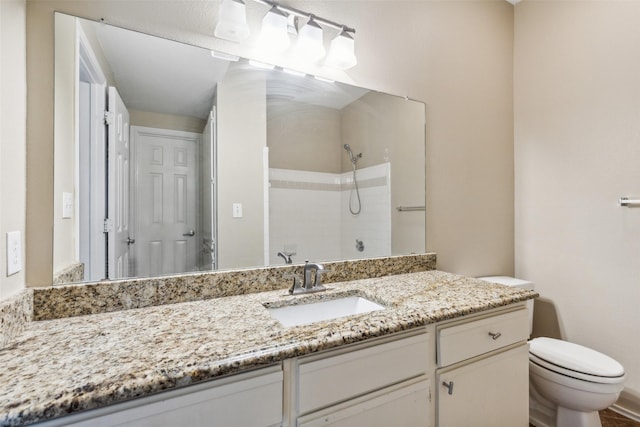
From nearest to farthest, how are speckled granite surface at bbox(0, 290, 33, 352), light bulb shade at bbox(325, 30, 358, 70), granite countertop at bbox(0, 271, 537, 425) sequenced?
1. granite countertop at bbox(0, 271, 537, 425)
2. speckled granite surface at bbox(0, 290, 33, 352)
3. light bulb shade at bbox(325, 30, 358, 70)

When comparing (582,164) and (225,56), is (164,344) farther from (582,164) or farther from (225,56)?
(582,164)

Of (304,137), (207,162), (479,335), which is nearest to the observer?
(479,335)

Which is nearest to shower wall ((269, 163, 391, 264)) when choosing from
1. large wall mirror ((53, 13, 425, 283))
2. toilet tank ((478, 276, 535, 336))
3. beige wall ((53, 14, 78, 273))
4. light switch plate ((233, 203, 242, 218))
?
large wall mirror ((53, 13, 425, 283))

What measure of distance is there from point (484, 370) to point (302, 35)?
161 centimetres

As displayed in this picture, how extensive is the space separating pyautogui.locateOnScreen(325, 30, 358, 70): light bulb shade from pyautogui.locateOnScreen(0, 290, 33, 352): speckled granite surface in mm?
1472

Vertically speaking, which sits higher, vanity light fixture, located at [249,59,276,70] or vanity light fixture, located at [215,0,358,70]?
vanity light fixture, located at [215,0,358,70]

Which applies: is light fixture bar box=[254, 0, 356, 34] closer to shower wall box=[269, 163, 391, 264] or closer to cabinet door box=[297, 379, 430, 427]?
shower wall box=[269, 163, 391, 264]

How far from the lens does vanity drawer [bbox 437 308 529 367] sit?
1.08 m

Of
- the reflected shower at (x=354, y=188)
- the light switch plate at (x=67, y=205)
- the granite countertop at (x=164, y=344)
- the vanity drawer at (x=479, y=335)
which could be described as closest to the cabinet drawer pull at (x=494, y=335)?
the vanity drawer at (x=479, y=335)

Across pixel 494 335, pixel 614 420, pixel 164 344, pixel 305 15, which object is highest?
pixel 305 15

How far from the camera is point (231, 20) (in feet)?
3.97

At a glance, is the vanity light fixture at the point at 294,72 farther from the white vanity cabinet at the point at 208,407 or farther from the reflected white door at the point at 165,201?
the white vanity cabinet at the point at 208,407

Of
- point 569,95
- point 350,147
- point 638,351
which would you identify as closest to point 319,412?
point 350,147

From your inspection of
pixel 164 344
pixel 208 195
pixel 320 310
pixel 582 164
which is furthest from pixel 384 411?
pixel 582 164
